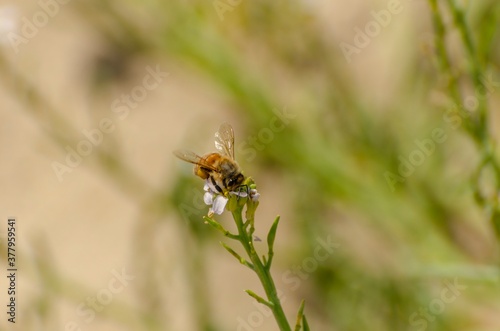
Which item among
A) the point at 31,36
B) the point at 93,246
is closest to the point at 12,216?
the point at 93,246

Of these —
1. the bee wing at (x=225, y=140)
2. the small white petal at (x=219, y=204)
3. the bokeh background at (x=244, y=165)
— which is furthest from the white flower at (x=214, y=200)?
the bokeh background at (x=244, y=165)

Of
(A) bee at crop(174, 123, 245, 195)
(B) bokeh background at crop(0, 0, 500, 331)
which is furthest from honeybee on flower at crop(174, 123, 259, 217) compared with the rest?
(B) bokeh background at crop(0, 0, 500, 331)

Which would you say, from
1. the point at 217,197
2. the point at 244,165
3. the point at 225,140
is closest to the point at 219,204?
the point at 217,197

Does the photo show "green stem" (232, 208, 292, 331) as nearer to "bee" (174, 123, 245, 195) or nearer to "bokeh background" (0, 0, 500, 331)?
"bee" (174, 123, 245, 195)

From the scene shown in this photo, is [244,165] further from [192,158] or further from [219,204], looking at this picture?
[219,204]

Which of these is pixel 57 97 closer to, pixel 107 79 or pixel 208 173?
pixel 107 79

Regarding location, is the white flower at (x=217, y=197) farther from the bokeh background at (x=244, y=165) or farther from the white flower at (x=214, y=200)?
the bokeh background at (x=244, y=165)
